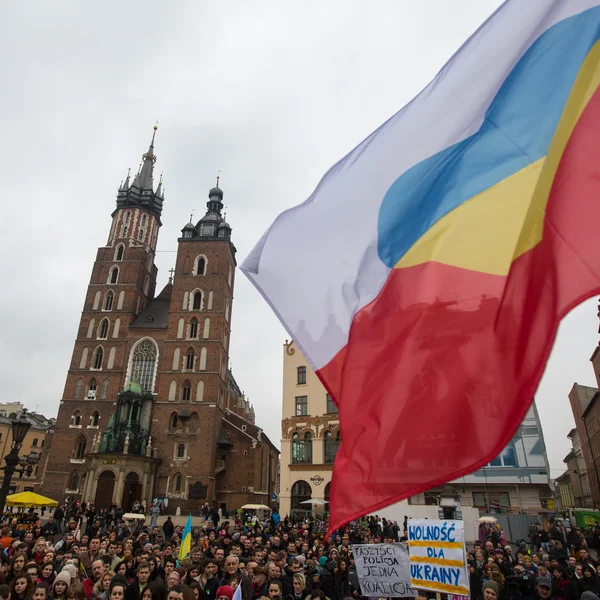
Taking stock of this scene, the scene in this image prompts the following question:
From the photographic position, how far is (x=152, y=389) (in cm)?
4494

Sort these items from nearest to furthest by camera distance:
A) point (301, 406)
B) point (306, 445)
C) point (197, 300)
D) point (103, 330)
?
point (306, 445), point (301, 406), point (103, 330), point (197, 300)

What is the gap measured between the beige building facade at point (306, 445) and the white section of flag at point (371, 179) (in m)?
28.0

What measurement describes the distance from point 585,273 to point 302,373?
3324cm

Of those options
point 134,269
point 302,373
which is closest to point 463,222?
point 302,373

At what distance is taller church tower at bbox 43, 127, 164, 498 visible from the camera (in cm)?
4138

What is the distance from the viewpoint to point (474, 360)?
3477mm

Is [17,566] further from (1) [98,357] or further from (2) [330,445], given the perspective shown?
(1) [98,357]

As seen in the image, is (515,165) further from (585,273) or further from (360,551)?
(360,551)

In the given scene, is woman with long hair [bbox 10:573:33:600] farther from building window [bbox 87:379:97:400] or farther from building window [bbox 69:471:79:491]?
building window [bbox 87:379:97:400]

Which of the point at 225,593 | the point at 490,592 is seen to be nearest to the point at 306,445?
the point at 490,592

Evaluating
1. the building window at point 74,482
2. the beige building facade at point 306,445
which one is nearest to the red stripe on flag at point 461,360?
the beige building facade at point 306,445

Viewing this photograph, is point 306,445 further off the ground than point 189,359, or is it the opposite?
point 189,359

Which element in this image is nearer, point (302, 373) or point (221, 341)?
point (302, 373)

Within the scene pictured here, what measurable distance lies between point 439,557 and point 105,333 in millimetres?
45810
